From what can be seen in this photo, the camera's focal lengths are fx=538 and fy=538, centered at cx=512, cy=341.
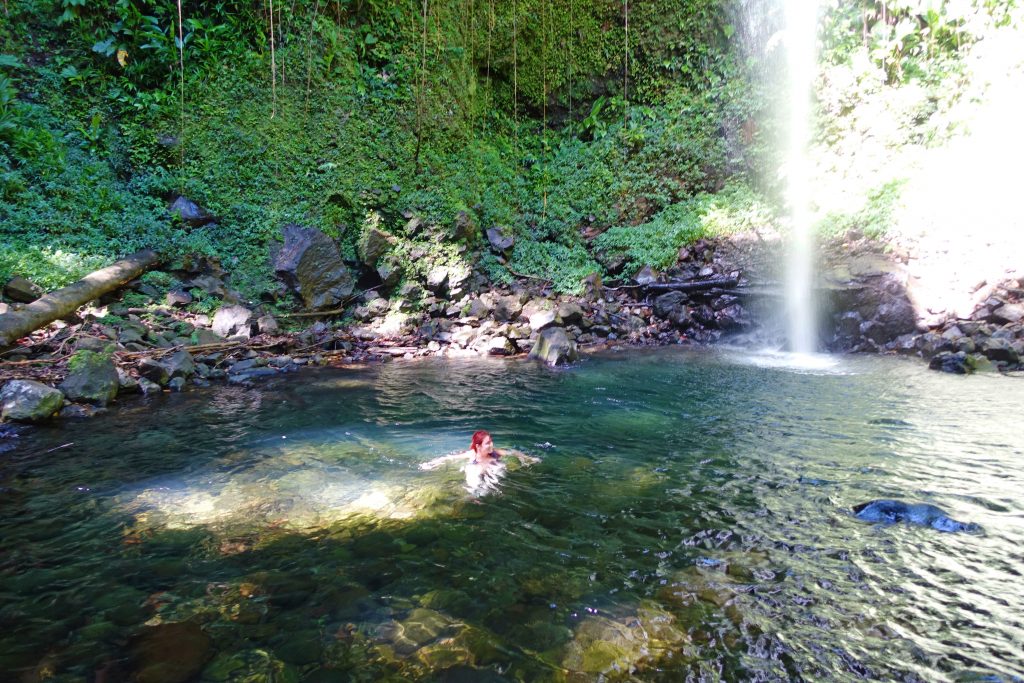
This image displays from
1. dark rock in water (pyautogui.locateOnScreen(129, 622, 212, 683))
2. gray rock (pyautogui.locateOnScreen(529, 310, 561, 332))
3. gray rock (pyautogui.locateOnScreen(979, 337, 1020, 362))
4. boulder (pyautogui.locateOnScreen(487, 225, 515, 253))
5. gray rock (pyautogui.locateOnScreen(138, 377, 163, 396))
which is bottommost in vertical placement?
dark rock in water (pyautogui.locateOnScreen(129, 622, 212, 683))

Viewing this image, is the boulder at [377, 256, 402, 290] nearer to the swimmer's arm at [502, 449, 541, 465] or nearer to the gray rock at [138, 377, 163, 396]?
the gray rock at [138, 377, 163, 396]

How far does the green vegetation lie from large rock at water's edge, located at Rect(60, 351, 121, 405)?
3187 millimetres

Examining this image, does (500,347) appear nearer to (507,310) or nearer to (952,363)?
(507,310)

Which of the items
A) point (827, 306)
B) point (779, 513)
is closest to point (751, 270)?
point (827, 306)

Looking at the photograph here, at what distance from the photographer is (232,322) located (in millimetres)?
10344

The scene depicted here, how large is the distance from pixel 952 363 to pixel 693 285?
5655 mm

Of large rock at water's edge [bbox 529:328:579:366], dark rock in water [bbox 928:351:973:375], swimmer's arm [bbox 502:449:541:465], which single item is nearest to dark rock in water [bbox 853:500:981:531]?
swimmer's arm [bbox 502:449:541:465]

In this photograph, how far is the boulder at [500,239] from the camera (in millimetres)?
15266

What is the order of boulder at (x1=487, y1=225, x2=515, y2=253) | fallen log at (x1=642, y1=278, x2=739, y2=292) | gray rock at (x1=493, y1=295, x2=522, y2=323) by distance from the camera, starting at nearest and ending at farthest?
gray rock at (x1=493, y1=295, x2=522, y2=323) → fallen log at (x1=642, y1=278, x2=739, y2=292) → boulder at (x1=487, y1=225, x2=515, y2=253)

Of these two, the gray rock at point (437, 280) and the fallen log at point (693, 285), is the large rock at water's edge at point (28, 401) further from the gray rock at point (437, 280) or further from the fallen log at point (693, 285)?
the fallen log at point (693, 285)

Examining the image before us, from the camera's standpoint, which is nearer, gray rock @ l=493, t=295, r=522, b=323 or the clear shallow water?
the clear shallow water

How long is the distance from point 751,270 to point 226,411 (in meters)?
11.8

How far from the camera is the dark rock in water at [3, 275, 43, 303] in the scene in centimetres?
872

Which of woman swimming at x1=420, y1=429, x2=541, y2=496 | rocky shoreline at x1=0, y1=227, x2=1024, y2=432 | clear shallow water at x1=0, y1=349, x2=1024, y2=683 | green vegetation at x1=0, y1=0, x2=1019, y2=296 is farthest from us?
green vegetation at x1=0, y1=0, x2=1019, y2=296
